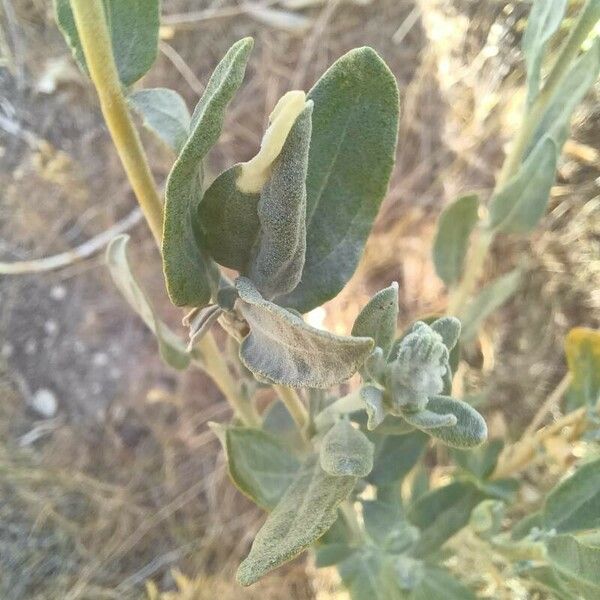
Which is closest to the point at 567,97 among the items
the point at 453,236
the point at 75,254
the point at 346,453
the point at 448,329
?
the point at 453,236

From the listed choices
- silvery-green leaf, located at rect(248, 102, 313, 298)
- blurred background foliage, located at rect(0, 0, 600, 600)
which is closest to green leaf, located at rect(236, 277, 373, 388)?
silvery-green leaf, located at rect(248, 102, 313, 298)

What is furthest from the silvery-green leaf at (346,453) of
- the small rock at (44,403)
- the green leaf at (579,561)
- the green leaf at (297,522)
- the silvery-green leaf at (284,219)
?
the small rock at (44,403)

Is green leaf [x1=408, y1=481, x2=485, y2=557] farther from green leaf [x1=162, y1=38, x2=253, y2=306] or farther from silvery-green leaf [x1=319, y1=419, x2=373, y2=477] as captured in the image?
green leaf [x1=162, y1=38, x2=253, y2=306]

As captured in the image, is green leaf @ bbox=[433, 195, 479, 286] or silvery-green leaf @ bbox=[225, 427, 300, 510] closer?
silvery-green leaf @ bbox=[225, 427, 300, 510]

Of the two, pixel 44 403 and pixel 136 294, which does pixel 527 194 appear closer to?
pixel 136 294

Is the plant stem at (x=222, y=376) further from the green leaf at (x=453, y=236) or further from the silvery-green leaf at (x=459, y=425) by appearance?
the green leaf at (x=453, y=236)

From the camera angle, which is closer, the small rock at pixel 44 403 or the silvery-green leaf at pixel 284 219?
the silvery-green leaf at pixel 284 219
